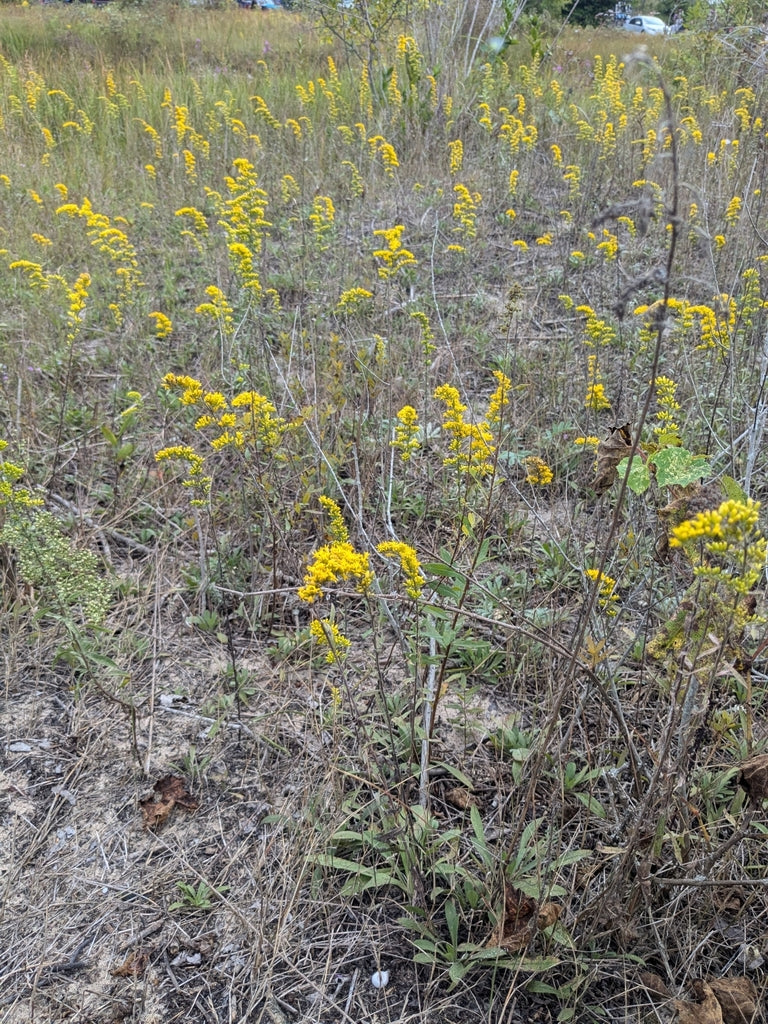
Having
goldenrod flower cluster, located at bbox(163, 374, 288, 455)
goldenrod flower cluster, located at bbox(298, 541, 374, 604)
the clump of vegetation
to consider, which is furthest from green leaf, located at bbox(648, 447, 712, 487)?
goldenrod flower cluster, located at bbox(163, 374, 288, 455)

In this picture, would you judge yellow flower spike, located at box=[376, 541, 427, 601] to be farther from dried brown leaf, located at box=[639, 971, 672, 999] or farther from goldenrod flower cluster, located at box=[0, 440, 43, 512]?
goldenrod flower cluster, located at box=[0, 440, 43, 512]

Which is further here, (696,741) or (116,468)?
(116,468)

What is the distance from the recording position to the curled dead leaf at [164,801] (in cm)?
190

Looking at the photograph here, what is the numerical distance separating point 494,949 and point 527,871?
19cm

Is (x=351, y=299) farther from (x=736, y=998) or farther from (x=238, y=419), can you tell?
(x=736, y=998)

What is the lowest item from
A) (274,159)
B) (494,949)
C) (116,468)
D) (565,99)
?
(494,949)

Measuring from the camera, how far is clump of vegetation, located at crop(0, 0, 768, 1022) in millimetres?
1518

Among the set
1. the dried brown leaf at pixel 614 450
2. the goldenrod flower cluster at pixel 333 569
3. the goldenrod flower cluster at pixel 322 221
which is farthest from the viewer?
the goldenrod flower cluster at pixel 322 221

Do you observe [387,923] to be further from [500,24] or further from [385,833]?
[500,24]

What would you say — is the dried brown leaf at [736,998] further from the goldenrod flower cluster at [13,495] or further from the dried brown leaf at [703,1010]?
the goldenrod flower cluster at [13,495]

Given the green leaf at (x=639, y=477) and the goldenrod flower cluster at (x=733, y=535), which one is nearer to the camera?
the goldenrod flower cluster at (x=733, y=535)

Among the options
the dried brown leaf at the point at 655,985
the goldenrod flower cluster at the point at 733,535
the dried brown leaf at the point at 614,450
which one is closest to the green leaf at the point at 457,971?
the dried brown leaf at the point at 655,985

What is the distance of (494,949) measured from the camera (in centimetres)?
149

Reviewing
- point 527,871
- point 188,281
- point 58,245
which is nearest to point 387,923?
point 527,871
